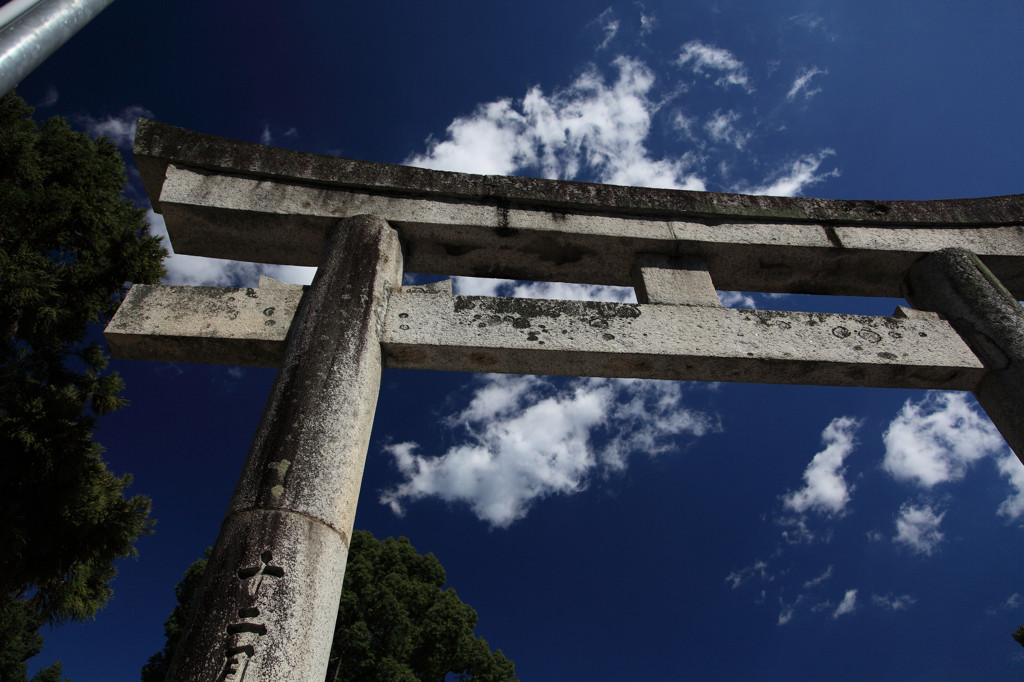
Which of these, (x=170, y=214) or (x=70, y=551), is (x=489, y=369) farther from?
(x=70, y=551)

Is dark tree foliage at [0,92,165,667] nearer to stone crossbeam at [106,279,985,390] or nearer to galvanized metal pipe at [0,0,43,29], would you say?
stone crossbeam at [106,279,985,390]

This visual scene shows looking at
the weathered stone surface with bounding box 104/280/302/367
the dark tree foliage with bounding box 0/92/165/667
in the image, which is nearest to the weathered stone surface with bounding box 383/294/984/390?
the weathered stone surface with bounding box 104/280/302/367

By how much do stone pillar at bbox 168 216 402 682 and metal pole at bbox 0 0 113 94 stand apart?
1.50 m

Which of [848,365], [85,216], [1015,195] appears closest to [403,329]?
[848,365]

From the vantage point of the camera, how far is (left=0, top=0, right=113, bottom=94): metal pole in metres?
1.68

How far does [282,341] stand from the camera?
3.13 metres

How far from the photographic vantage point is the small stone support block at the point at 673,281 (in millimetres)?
3886

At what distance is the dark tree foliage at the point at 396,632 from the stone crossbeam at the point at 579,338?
11.8 m

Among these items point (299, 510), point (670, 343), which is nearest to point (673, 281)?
point (670, 343)

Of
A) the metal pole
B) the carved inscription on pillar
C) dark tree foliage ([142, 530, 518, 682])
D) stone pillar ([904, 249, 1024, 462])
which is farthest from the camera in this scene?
dark tree foliage ([142, 530, 518, 682])

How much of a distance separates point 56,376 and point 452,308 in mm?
6068

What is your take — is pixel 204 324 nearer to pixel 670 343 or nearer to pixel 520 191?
pixel 520 191

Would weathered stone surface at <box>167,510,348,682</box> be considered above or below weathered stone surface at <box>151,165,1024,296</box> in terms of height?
below

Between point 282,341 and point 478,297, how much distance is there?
3.85 ft
